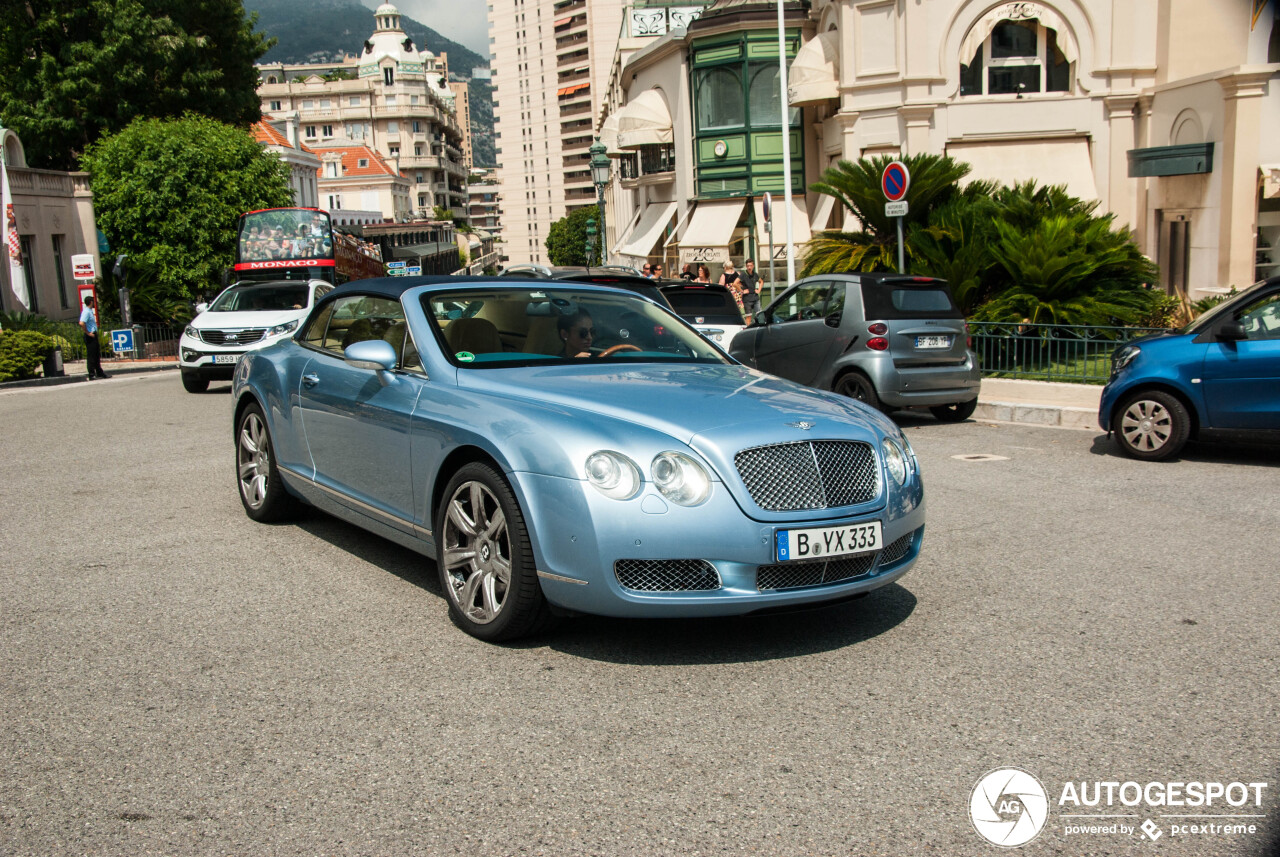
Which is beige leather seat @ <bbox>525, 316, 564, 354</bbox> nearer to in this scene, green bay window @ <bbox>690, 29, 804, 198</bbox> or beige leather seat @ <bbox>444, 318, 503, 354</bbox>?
beige leather seat @ <bbox>444, 318, 503, 354</bbox>

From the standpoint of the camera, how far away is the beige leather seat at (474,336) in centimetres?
563

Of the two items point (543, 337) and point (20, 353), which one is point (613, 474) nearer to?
point (543, 337)

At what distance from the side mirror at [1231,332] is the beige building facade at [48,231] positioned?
103 feet

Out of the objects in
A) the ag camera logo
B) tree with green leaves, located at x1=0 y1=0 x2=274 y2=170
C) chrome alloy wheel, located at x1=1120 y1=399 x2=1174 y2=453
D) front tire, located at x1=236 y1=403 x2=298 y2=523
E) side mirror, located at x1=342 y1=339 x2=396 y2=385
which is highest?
tree with green leaves, located at x1=0 y1=0 x2=274 y2=170

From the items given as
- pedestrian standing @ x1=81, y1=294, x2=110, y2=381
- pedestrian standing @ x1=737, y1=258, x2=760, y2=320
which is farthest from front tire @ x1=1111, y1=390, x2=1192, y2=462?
pedestrian standing @ x1=81, y1=294, x2=110, y2=381

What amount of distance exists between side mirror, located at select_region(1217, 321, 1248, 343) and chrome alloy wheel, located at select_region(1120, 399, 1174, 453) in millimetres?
728

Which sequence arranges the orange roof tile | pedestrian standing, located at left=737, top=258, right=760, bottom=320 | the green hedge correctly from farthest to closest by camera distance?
the orange roof tile → pedestrian standing, located at left=737, top=258, right=760, bottom=320 → the green hedge

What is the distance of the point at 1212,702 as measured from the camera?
408 centimetres

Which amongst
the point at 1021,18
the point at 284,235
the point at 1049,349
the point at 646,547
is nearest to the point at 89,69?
the point at 284,235

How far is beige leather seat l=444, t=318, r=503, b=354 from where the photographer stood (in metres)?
5.63

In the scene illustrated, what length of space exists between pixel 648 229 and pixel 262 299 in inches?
1033

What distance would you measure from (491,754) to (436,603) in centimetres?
187

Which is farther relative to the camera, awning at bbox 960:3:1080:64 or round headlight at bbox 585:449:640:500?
awning at bbox 960:3:1080:64

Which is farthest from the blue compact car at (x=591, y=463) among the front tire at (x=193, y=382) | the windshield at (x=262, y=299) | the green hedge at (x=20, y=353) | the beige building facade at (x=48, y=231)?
the beige building facade at (x=48, y=231)
